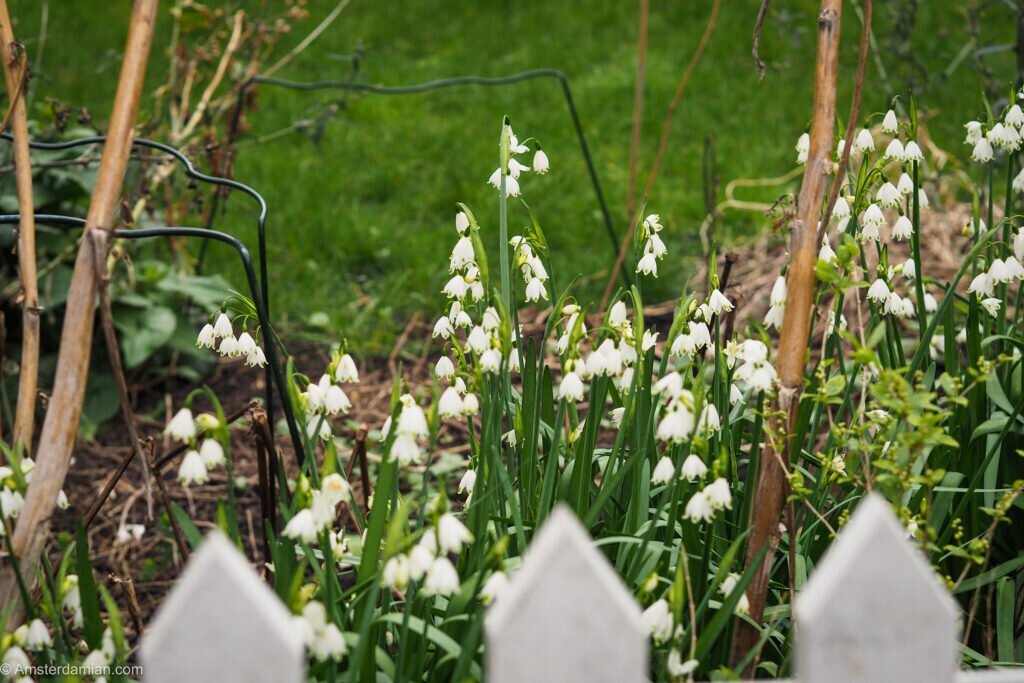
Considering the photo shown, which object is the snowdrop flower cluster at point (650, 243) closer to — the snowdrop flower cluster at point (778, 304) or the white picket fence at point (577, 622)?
the snowdrop flower cluster at point (778, 304)

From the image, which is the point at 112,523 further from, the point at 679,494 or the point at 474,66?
the point at 474,66

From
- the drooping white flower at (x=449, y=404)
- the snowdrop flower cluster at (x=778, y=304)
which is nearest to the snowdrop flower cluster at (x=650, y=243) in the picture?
the snowdrop flower cluster at (x=778, y=304)

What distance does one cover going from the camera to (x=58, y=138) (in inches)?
138

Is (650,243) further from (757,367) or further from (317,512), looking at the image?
(317,512)

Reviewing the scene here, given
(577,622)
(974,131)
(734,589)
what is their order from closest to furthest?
(577,622)
(734,589)
(974,131)

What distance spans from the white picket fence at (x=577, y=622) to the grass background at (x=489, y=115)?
287 cm

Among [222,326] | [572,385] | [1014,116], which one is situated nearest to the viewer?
[572,385]

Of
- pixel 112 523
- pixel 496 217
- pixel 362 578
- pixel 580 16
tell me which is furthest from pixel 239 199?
pixel 362 578

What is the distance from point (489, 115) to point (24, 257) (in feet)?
15.5

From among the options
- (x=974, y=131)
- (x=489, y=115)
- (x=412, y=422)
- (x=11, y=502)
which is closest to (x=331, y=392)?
(x=412, y=422)

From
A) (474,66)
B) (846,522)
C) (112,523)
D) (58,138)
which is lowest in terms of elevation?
(112,523)

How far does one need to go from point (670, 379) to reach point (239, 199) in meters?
4.35

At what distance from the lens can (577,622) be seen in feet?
3.47

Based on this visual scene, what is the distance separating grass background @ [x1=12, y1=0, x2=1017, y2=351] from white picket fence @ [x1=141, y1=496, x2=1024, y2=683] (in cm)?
287
